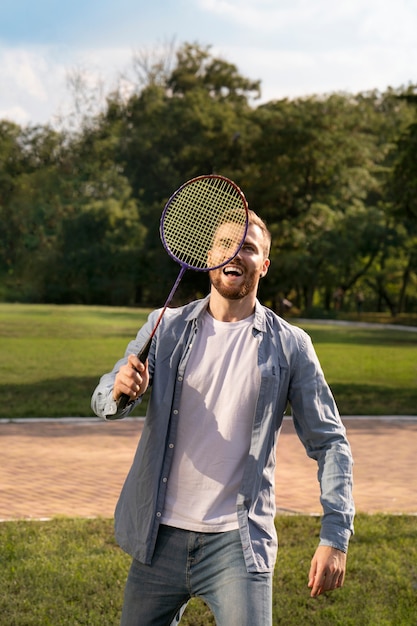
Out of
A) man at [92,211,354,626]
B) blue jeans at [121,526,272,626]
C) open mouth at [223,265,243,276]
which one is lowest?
blue jeans at [121,526,272,626]

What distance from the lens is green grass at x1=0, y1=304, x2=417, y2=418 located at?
1798 cm

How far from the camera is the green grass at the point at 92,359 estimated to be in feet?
59.0

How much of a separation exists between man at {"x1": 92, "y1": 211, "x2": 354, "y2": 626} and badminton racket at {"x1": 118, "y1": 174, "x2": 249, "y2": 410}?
76 mm

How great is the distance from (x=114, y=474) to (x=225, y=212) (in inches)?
291

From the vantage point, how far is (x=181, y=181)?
176 ft

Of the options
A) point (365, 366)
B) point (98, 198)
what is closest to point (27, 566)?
point (365, 366)

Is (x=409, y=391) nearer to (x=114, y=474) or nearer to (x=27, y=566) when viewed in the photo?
(x=114, y=474)

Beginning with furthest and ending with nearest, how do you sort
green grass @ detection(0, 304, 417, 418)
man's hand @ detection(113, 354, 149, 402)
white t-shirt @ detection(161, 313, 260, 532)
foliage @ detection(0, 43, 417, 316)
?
foliage @ detection(0, 43, 417, 316) < green grass @ detection(0, 304, 417, 418) < white t-shirt @ detection(161, 313, 260, 532) < man's hand @ detection(113, 354, 149, 402)

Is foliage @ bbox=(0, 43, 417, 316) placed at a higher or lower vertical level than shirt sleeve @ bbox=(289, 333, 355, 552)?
lower

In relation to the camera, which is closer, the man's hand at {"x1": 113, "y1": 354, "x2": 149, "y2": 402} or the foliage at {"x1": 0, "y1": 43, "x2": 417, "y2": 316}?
the man's hand at {"x1": 113, "y1": 354, "x2": 149, "y2": 402}

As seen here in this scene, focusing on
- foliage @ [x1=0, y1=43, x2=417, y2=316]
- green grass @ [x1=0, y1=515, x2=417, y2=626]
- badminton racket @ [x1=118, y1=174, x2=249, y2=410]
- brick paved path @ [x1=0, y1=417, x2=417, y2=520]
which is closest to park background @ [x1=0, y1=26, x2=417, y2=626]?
foliage @ [x1=0, y1=43, x2=417, y2=316]

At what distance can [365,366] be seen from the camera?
91.0ft

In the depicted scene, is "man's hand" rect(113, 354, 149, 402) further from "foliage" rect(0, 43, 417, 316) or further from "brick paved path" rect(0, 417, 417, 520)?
"foliage" rect(0, 43, 417, 316)

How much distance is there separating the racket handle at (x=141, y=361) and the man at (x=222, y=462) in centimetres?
8
